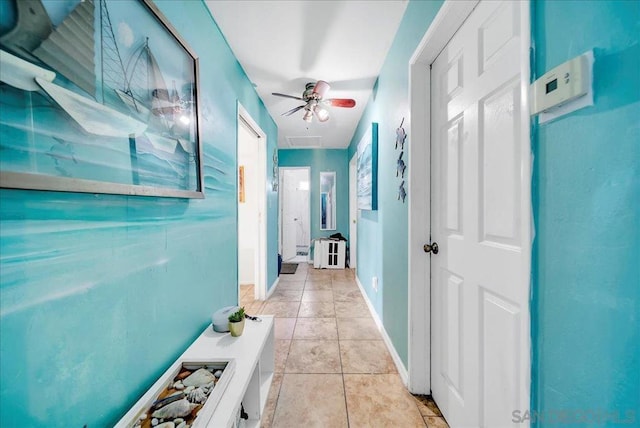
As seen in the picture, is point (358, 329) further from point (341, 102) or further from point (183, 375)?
point (341, 102)

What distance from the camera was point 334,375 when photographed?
5.64ft

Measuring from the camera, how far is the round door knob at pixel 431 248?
1.44 m

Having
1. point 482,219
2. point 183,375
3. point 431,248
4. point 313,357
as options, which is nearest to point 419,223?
point 431,248

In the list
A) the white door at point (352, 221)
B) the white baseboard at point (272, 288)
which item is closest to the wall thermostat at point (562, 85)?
the white baseboard at point (272, 288)

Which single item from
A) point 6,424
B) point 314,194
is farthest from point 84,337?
point 314,194

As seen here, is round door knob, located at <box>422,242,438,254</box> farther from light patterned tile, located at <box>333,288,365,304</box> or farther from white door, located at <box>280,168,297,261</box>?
white door, located at <box>280,168,297,261</box>

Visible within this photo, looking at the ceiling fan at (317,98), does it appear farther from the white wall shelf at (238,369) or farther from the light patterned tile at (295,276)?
the light patterned tile at (295,276)

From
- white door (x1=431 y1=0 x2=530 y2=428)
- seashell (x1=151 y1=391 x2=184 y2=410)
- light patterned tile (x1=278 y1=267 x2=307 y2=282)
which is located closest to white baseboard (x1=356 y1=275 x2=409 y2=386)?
white door (x1=431 y1=0 x2=530 y2=428)

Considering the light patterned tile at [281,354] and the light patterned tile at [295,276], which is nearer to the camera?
the light patterned tile at [281,354]

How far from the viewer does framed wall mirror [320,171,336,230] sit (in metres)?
5.29

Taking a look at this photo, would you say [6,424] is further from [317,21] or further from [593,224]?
[317,21]

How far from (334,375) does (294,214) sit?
4.71 m

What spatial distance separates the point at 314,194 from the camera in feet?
17.5

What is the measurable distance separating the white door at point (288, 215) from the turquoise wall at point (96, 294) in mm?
4010
